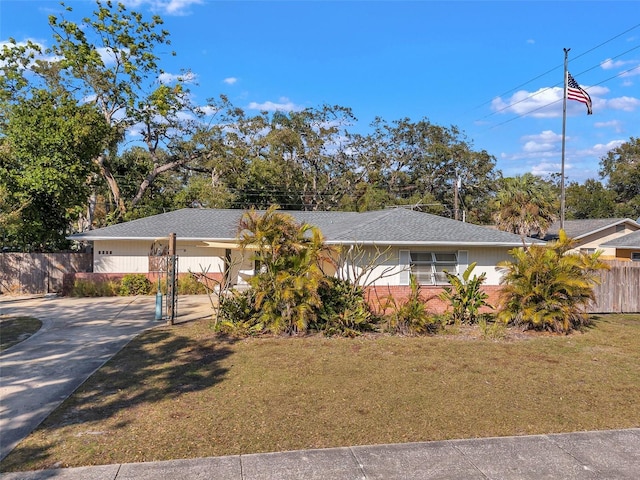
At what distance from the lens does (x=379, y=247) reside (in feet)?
47.9

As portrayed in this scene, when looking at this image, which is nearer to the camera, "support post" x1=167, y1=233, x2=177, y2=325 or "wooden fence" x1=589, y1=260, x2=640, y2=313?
"support post" x1=167, y1=233, x2=177, y2=325

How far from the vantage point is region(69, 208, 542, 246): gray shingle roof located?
14531 mm

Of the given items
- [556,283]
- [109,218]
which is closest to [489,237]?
[556,283]

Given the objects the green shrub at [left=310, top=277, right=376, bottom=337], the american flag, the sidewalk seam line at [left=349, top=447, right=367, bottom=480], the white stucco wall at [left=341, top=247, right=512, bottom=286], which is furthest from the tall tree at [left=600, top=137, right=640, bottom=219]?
the sidewalk seam line at [left=349, top=447, right=367, bottom=480]

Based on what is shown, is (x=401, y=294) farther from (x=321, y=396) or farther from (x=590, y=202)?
(x=590, y=202)

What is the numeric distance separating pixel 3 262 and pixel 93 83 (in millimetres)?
13896

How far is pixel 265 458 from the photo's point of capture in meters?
5.13

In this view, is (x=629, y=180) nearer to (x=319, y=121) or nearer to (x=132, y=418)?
(x=319, y=121)

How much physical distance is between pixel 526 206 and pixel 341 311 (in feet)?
68.9

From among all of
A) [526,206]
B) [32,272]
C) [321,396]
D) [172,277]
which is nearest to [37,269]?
[32,272]

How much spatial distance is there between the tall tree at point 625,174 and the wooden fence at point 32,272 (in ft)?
167

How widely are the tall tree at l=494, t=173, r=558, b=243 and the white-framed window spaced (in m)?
15.9

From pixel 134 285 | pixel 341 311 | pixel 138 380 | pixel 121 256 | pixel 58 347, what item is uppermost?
pixel 121 256

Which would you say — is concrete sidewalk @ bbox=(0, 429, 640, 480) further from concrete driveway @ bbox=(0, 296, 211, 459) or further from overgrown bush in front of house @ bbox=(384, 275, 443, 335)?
overgrown bush in front of house @ bbox=(384, 275, 443, 335)
